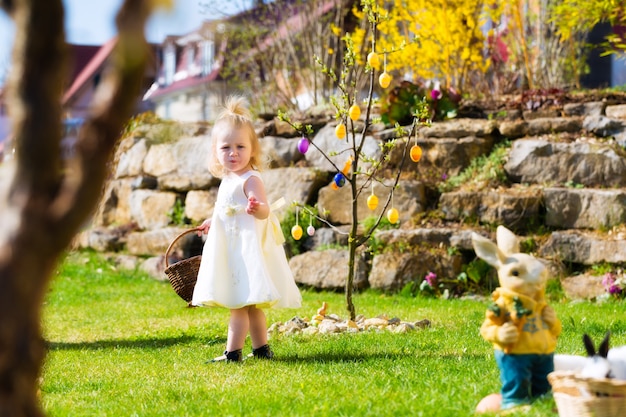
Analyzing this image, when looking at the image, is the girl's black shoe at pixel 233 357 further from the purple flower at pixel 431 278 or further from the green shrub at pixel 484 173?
the green shrub at pixel 484 173

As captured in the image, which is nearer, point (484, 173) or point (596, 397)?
point (596, 397)

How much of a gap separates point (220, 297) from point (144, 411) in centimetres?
129

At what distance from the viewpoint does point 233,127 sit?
5355 millimetres

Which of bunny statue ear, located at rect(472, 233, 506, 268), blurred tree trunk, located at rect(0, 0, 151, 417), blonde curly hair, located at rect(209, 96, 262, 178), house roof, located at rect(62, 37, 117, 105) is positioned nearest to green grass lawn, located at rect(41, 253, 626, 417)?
bunny statue ear, located at rect(472, 233, 506, 268)

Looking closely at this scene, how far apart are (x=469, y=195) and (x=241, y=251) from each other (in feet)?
13.7

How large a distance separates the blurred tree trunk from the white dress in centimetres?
312

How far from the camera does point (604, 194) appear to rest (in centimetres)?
833

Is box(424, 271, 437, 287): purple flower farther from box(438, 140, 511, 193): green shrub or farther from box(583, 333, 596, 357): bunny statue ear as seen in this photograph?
box(583, 333, 596, 357): bunny statue ear

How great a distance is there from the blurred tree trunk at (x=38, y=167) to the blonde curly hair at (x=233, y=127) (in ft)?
11.2

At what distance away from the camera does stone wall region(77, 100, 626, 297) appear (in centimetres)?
837

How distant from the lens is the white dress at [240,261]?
16.7ft

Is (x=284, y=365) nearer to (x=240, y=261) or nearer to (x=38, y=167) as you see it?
(x=240, y=261)

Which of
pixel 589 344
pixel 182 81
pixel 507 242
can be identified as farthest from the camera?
pixel 182 81

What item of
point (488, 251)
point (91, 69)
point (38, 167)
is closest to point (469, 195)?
point (488, 251)
